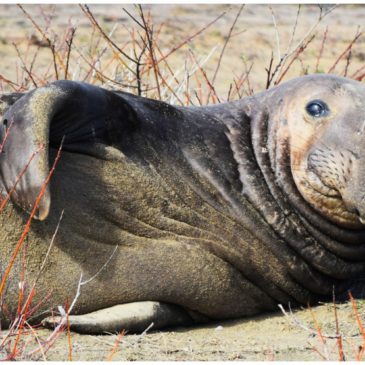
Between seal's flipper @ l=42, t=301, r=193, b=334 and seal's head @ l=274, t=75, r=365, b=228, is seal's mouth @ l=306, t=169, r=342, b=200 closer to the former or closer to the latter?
seal's head @ l=274, t=75, r=365, b=228

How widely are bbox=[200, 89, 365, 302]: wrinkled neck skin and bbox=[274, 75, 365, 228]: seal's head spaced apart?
0.05 metres

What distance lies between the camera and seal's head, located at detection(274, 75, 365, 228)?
544cm

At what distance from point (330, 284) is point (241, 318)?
1.74 ft

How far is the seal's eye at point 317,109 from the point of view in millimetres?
A: 5586

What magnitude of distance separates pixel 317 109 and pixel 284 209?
528 millimetres

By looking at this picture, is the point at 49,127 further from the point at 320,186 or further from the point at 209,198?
the point at 320,186

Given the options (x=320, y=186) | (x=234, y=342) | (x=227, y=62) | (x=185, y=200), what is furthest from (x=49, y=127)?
(x=227, y=62)

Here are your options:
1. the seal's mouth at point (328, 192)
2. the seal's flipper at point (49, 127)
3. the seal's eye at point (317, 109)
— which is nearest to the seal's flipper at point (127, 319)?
the seal's flipper at point (49, 127)

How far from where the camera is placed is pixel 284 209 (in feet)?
18.4

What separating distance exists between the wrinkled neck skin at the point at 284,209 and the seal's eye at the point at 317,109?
6.0 inches

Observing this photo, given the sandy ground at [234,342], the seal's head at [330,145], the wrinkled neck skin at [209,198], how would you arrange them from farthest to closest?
the seal's head at [330,145]
the wrinkled neck skin at [209,198]
the sandy ground at [234,342]

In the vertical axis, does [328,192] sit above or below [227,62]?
below

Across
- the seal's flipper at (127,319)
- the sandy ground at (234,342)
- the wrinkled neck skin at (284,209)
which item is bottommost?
the sandy ground at (234,342)

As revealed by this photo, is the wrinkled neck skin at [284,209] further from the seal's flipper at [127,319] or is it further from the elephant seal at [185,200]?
the seal's flipper at [127,319]
